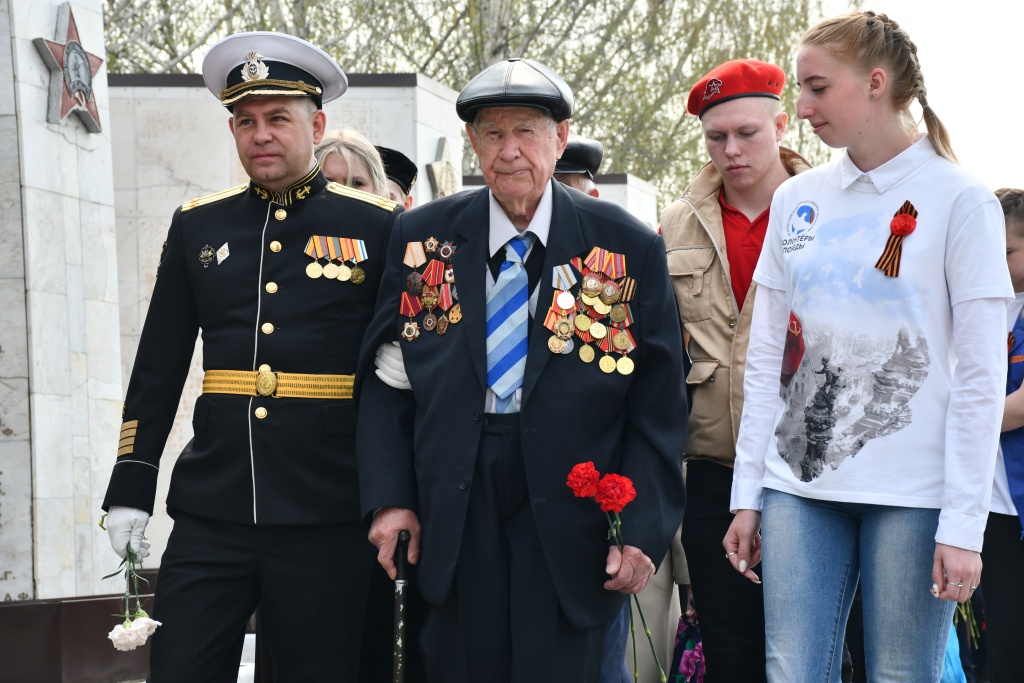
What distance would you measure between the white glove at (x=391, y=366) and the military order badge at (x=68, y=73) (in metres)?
3.94

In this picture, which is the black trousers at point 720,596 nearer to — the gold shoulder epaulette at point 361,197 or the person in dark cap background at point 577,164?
the gold shoulder epaulette at point 361,197

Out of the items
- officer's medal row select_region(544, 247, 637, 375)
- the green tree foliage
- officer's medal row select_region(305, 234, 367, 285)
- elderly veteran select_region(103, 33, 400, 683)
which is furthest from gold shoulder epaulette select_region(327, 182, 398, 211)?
the green tree foliage

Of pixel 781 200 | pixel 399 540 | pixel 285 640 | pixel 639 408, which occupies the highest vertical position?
pixel 781 200

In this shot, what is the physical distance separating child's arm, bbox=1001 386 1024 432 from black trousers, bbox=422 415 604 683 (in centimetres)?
169

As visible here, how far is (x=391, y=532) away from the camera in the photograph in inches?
151

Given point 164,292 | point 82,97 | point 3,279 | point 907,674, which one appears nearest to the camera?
point 907,674

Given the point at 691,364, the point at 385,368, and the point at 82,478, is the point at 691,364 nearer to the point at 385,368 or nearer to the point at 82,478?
the point at 385,368

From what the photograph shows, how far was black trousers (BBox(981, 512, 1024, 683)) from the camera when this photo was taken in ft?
14.5

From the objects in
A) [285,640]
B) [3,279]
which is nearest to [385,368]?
[285,640]

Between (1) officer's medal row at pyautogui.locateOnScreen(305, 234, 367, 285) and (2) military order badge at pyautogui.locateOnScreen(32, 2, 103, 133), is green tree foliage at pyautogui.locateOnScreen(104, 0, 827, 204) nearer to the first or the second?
(2) military order badge at pyautogui.locateOnScreen(32, 2, 103, 133)

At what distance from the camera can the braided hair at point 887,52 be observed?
12.2 ft

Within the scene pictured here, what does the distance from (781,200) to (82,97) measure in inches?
187

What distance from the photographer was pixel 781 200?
13.2 ft

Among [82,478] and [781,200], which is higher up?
[781,200]
